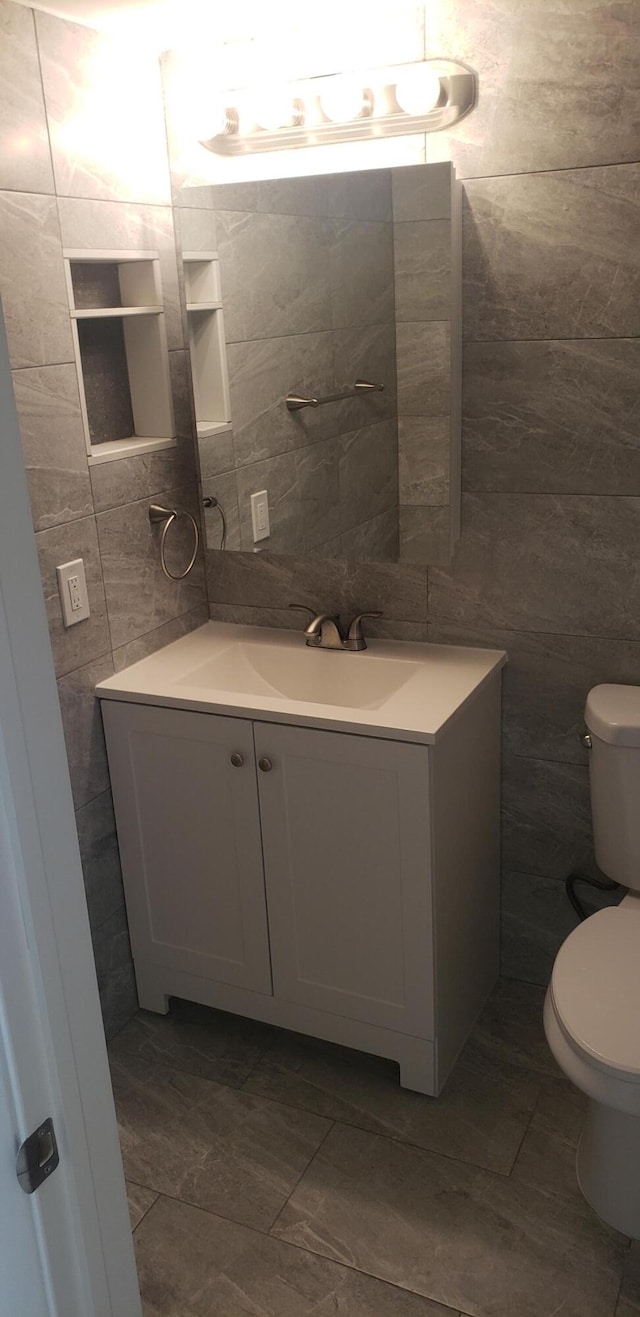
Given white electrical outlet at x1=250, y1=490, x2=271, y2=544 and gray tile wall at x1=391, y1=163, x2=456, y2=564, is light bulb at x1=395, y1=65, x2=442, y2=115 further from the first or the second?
white electrical outlet at x1=250, y1=490, x2=271, y2=544

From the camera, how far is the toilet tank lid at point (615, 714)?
2021 mm

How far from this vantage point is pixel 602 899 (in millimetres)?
2393

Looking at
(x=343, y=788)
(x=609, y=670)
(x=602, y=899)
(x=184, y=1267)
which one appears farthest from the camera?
(x=602, y=899)

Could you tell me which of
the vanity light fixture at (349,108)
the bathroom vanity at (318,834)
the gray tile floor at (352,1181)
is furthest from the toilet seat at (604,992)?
the vanity light fixture at (349,108)

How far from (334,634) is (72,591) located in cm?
60

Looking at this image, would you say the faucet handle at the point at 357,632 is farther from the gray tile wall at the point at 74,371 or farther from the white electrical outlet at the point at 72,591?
the white electrical outlet at the point at 72,591

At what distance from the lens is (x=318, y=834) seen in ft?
6.95

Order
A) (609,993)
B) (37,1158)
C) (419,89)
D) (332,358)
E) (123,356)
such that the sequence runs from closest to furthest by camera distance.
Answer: (37,1158) → (609,993) → (419,89) → (332,358) → (123,356)

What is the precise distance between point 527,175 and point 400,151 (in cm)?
27

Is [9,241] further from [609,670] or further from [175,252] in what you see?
[609,670]

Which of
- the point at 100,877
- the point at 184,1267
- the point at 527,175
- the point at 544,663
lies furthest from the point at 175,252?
the point at 184,1267

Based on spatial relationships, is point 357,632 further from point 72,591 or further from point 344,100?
point 344,100

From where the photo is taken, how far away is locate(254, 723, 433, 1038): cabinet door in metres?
2.01

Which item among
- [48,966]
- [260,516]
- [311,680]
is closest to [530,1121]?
[311,680]
